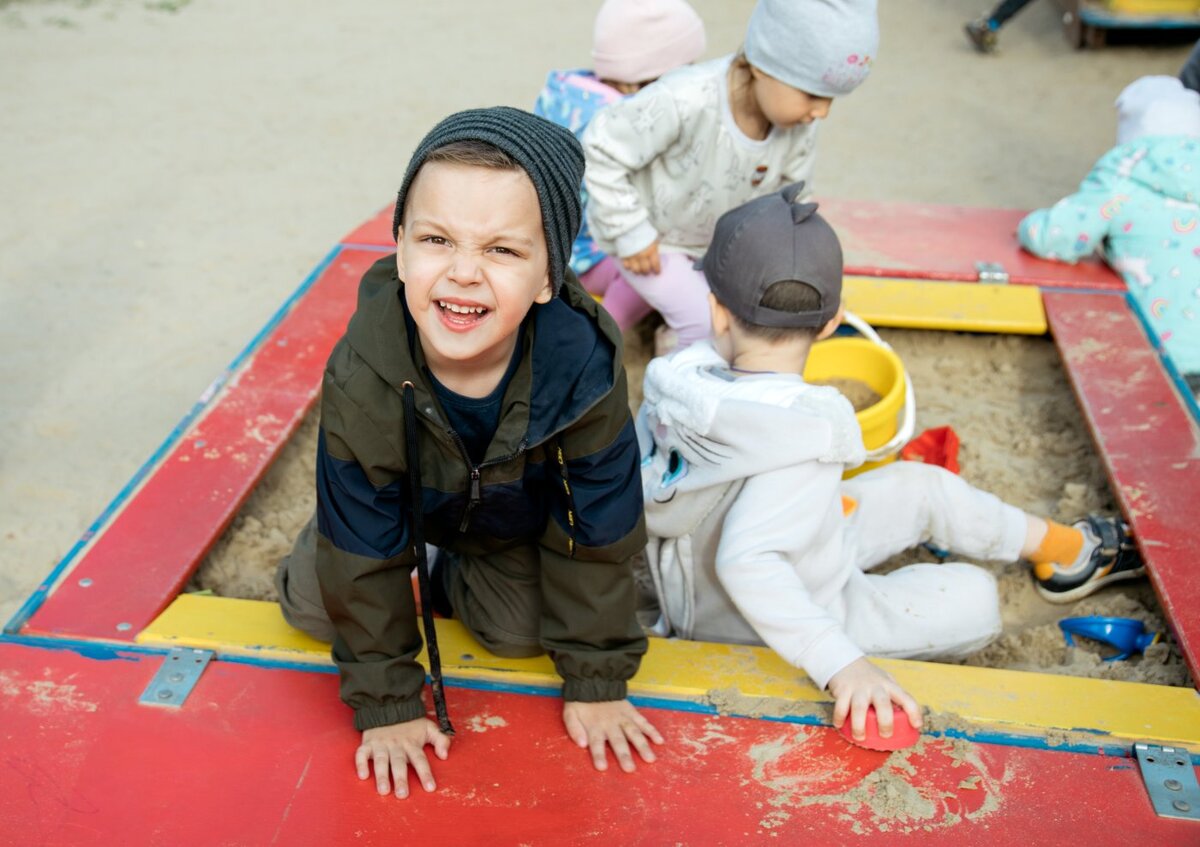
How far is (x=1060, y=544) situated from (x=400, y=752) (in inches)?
44.3

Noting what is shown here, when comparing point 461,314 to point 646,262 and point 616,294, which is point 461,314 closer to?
point 646,262

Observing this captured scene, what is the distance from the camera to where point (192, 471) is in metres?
1.91

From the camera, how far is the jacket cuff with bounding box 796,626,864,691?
1403 millimetres

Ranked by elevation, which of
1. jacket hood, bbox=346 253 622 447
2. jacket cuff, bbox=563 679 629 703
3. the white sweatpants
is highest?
jacket hood, bbox=346 253 622 447

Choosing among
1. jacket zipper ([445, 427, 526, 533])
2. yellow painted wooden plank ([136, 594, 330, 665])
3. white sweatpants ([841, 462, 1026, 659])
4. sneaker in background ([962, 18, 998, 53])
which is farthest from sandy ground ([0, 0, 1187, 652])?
jacket zipper ([445, 427, 526, 533])

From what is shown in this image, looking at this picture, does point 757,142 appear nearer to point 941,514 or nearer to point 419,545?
point 941,514

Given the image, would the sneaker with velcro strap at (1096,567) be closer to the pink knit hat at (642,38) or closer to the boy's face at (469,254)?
the boy's face at (469,254)

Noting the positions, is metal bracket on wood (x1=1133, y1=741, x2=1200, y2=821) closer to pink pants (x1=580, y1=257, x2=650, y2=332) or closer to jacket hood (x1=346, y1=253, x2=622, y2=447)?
jacket hood (x1=346, y1=253, x2=622, y2=447)

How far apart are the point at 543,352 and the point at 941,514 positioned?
851 millimetres

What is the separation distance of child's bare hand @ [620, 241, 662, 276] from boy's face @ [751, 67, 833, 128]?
344 mm

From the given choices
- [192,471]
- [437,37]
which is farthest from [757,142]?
[437,37]

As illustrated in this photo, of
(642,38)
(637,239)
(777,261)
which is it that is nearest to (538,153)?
(777,261)

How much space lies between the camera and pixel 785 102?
6.71 ft

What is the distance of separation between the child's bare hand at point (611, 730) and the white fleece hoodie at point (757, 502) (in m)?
0.19
